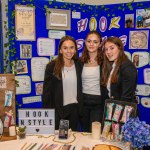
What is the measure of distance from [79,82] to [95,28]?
870 mm

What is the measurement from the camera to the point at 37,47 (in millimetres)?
2645

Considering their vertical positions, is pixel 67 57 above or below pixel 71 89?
above

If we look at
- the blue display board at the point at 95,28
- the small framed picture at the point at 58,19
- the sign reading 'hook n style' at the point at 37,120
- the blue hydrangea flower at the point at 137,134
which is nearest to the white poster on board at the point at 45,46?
the blue display board at the point at 95,28

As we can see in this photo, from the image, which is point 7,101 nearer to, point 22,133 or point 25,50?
point 22,133

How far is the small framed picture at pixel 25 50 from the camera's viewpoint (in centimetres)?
255

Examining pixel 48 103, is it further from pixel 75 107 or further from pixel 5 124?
pixel 5 124

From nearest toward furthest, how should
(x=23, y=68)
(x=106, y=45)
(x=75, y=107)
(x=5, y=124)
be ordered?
(x=5, y=124) < (x=106, y=45) < (x=75, y=107) < (x=23, y=68)

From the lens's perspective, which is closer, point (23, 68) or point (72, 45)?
Answer: point (72, 45)

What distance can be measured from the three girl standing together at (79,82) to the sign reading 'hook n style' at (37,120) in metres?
0.53

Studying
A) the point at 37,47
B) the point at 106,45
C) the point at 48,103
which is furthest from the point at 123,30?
the point at 48,103

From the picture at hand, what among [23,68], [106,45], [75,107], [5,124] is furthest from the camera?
[23,68]

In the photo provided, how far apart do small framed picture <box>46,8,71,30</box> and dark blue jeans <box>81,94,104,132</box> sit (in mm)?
887

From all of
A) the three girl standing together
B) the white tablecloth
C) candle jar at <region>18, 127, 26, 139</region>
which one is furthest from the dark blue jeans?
candle jar at <region>18, 127, 26, 139</region>

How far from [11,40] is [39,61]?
397 mm
